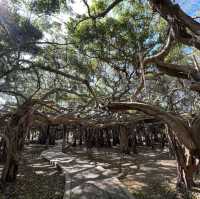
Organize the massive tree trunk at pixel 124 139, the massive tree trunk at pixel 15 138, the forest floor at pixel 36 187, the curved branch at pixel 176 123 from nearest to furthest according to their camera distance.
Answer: the curved branch at pixel 176 123, the forest floor at pixel 36 187, the massive tree trunk at pixel 15 138, the massive tree trunk at pixel 124 139

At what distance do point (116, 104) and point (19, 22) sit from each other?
4.61m

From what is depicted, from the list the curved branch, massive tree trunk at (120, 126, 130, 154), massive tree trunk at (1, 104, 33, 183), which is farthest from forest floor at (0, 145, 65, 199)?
massive tree trunk at (120, 126, 130, 154)

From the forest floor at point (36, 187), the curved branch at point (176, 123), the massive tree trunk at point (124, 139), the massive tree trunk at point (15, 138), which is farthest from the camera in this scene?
the massive tree trunk at point (124, 139)

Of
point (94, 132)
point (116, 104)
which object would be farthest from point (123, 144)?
point (116, 104)

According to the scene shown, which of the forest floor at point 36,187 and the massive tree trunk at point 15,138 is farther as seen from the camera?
the massive tree trunk at point 15,138

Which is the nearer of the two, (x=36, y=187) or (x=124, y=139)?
(x=36, y=187)

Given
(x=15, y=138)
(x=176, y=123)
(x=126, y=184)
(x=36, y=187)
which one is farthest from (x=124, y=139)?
(x=176, y=123)

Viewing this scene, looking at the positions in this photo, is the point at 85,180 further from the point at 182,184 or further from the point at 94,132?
the point at 94,132

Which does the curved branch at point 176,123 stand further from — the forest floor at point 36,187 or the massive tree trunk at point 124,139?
the massive tree trunk at point 124,139

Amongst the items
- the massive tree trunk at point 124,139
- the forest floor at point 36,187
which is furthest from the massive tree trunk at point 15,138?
the massive tree trunk at point 124,139

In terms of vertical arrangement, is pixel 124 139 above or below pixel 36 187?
above

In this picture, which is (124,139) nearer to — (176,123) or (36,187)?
(36,187)

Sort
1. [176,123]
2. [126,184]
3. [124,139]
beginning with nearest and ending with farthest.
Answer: [176,123], [126,184], [124,139]

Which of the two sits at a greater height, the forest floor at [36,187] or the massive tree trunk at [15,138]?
the massive tree trunk at [15,138]
